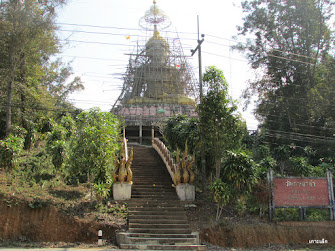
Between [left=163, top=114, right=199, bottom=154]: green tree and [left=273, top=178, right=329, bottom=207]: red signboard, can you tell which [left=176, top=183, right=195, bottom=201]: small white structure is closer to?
[left=163, top=114, right=199, bottom=154]: green tree

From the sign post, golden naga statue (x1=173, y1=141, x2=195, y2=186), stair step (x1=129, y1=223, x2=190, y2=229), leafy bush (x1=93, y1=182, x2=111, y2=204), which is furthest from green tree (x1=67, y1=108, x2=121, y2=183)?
the sign post

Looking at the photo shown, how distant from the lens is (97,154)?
13.2m

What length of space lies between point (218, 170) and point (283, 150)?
10.3m

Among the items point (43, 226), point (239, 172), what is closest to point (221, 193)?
point (239, 172)

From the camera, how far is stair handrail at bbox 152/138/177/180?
1646cm

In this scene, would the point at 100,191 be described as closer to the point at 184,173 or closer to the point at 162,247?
the point at 162,247

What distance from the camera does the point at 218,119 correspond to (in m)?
14.8

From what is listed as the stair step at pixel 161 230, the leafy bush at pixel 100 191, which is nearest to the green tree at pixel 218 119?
the stair step at pixel 161 230

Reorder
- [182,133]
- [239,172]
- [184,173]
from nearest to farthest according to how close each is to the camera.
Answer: [239,172] → [184,173] → [182,133]

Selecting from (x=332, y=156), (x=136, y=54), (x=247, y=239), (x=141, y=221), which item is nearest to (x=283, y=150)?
(x=332, y=156)

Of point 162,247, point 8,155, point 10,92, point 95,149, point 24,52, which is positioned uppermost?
point 24,52

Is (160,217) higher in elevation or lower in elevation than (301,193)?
lower

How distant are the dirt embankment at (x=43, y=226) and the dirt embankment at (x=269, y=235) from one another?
12.8ft

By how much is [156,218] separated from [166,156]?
6.36m
